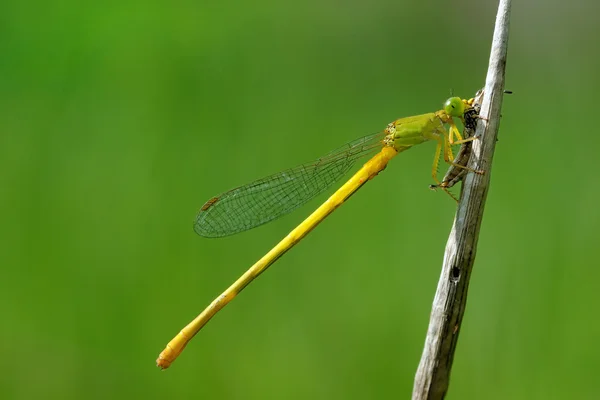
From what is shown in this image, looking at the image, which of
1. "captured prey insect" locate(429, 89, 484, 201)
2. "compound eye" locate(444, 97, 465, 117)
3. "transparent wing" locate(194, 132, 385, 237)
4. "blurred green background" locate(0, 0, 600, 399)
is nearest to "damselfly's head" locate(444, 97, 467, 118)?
"compound eye" locate(444, 97, 465, 117)

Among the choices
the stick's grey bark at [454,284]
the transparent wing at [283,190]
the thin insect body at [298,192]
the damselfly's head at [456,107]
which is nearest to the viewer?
the stick's grey bark at [454,284]

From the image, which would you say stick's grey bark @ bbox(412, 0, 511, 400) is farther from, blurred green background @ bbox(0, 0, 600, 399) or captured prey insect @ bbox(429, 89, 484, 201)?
blurred green background @ bbox(0, 0, 600, 399)

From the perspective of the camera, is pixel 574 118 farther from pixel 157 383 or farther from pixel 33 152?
pixel 33 152

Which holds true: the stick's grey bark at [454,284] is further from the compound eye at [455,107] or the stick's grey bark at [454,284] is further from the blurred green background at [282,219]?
the blurred green background at [282,219]

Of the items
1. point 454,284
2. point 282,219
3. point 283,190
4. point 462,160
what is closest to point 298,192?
point 283,190

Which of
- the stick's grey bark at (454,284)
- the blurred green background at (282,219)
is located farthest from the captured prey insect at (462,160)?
the blurred green background at (282,219)

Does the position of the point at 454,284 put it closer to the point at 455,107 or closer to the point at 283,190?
the point at 455,107
